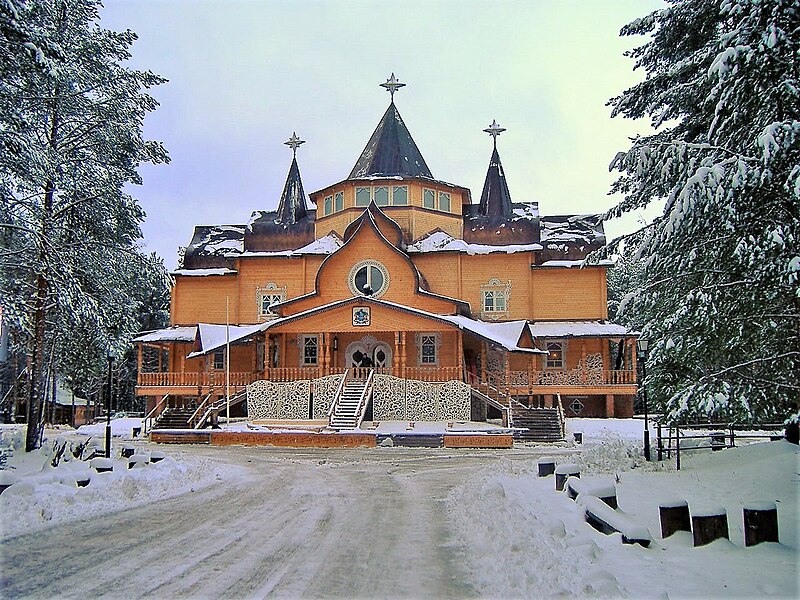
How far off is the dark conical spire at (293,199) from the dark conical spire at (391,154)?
437 cm

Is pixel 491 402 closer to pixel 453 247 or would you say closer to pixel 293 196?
pixel 453 247

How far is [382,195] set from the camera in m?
35.7

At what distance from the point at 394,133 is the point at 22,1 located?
27.9 meters

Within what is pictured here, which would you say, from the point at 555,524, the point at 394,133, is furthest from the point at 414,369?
the point at 555,524

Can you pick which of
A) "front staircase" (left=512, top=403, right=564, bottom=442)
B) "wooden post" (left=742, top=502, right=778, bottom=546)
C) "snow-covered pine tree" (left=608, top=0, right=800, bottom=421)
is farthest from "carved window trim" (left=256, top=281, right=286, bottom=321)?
"wooden post" (left=742, top=502, right=778, bottom=546)

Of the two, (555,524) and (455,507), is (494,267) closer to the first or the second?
(455,507)

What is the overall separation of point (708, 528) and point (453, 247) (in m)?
27.6

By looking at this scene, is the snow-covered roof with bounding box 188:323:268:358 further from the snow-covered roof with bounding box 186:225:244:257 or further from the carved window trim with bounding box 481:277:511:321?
the carved window trim with bounding box 481:277:511:321

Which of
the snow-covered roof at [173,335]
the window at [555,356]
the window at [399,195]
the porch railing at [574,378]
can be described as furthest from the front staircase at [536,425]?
the snow-covered roof at [173,335]

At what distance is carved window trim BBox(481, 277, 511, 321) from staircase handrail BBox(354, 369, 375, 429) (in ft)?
26.1

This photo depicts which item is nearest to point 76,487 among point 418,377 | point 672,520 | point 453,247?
point 672,520

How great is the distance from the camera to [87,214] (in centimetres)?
1717

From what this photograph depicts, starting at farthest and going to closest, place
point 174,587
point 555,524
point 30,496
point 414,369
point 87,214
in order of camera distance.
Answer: point 414,369
point 87,214
point 30,496
point 555,524
point 174,587

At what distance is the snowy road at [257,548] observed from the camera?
6.86 meters
